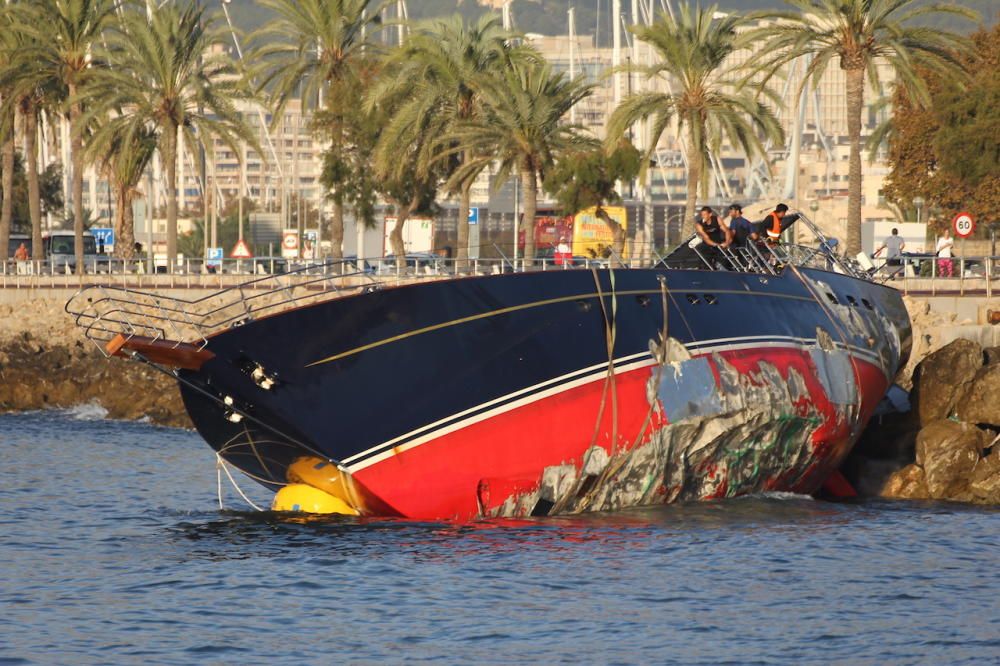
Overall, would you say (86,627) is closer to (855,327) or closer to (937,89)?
(855,327)

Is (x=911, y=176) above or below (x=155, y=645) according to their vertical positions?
above

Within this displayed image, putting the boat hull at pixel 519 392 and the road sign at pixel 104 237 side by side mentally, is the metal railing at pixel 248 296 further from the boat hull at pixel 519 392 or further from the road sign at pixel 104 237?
the road sign at pixel 104 237

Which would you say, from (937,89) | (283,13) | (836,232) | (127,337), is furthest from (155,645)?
(836,232)

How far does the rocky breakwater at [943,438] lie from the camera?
26.3m

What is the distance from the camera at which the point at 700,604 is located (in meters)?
17.7

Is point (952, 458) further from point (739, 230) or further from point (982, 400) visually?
point (739, 230)

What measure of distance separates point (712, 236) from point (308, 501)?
335 inches

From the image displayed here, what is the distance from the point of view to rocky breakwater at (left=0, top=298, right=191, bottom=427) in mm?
44438

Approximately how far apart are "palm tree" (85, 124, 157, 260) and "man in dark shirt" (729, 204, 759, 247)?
1267 inches

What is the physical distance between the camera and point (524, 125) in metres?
47.5

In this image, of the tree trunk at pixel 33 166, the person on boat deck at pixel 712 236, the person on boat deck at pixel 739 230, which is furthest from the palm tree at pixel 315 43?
the person on boat deck at pixel 712 236

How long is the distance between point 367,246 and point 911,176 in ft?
99.5

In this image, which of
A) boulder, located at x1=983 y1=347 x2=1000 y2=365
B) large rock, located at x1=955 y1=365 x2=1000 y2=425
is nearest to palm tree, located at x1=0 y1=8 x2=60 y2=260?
boulder, located at x1=983 y1=347 x2=1000 y2=365

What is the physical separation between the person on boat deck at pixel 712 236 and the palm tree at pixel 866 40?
688 inches
